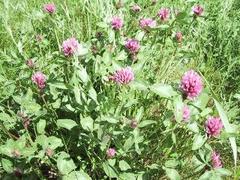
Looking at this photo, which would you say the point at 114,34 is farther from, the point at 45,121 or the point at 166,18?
the point at 45,121

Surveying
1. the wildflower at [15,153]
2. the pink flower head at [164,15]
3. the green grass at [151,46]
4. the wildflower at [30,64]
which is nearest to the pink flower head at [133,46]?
the green grass at [151,46]

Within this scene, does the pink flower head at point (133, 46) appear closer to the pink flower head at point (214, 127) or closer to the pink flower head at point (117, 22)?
the pink flower head at point (117, 22)

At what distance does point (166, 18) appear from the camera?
199 cm

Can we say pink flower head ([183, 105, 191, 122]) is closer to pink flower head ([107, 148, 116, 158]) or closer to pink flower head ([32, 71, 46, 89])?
pink flower head ([107, 148, 116, 158])

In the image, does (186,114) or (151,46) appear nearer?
(186,114)

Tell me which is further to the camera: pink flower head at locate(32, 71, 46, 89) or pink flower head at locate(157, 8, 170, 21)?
pink flower head at locate(157, 8, 170, 21)

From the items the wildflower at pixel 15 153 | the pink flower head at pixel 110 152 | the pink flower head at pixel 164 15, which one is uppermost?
the pink flower head at pixel 164 15

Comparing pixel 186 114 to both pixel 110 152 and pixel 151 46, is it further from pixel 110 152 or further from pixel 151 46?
pixel 151 46

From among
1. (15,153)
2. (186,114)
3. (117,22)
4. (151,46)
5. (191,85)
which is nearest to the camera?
(191,85)

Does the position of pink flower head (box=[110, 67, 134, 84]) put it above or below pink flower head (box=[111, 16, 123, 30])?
below

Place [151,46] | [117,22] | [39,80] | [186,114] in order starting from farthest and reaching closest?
[151,46] → [117,22] → [39,80] → [186,114]

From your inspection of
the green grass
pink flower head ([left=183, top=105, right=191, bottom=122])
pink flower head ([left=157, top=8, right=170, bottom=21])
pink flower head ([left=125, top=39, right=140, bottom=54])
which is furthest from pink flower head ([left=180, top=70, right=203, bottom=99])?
pink flower head ([left=157, top=8, right=170, bottom=21])

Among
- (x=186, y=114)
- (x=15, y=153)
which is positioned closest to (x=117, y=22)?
(x=186, y=114)

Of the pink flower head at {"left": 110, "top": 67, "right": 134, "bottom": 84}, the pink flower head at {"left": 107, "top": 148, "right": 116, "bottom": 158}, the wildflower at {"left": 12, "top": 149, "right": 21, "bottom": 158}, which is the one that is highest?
the pink flower head at {"left": 110, "top": 67, "right": 134, "bottom": 84}
